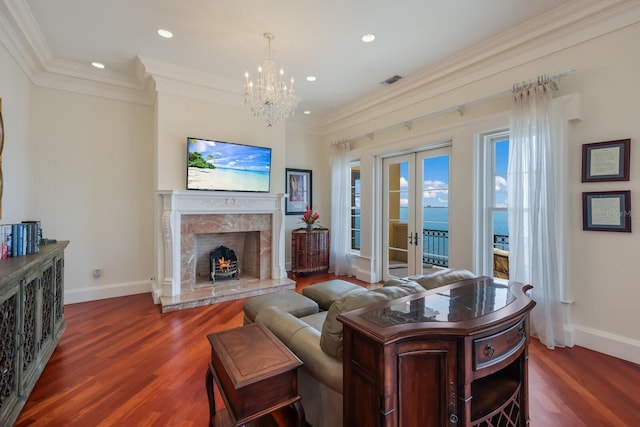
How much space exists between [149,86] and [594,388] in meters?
6.02

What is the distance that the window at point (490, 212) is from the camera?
11.8 ft

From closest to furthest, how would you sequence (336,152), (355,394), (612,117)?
(355,394) < (612,117) < (336,152)

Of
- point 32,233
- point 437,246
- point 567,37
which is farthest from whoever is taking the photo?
point 437,246

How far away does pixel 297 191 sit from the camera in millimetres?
6055

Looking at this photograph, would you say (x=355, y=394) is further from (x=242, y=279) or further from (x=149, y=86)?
(x=149, y=86)

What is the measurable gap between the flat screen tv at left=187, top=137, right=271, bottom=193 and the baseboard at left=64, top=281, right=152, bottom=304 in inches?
73.3

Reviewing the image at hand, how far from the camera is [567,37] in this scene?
2850 millimetres

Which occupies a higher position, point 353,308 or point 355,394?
point 353,308

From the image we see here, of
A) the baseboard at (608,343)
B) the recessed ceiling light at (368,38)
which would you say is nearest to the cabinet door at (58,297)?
the recessed ceiling light at (368,38)

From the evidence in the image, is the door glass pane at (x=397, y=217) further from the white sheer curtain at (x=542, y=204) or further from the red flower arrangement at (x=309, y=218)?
the white sheer curtain at (x=542, y=204)

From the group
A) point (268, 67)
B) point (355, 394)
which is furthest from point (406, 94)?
point (355, 394)

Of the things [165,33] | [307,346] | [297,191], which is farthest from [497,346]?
[297,191]

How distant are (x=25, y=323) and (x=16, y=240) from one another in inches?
28.0

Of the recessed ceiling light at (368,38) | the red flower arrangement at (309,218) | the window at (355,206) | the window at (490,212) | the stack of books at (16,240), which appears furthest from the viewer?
the window at (355,206)
